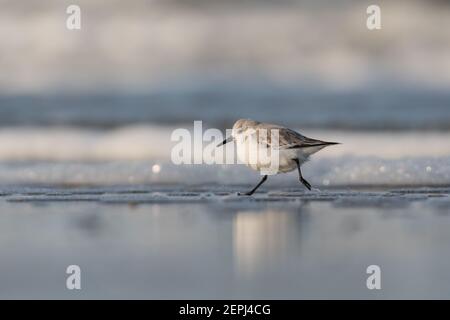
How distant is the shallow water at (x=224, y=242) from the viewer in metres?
5.02

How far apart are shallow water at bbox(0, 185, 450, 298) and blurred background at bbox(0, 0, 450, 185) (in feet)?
8.72

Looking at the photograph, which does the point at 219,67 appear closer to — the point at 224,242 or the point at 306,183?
the point at 306,183

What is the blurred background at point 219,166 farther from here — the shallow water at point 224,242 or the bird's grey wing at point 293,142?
the bird's grey wing at point 293,142

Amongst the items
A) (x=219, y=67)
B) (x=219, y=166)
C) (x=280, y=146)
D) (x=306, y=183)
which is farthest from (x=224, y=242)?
(x=219, y=67)

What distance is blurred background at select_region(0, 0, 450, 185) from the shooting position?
10875 millimetres

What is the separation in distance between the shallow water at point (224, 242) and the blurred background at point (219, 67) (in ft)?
8.72

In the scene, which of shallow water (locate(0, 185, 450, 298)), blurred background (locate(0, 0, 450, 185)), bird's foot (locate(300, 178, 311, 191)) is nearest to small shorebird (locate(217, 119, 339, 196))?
bird's foot (locate(300, 178, 311, 191))

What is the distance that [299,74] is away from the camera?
11.8 meters

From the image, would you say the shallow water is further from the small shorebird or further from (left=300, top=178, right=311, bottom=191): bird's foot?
the small shorebird

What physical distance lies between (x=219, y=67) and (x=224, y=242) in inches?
246

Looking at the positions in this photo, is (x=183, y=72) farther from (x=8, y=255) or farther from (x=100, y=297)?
(x=100, y=297)

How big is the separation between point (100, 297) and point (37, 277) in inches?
19.5

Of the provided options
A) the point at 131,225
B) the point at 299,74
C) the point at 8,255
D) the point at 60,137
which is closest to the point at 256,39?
the point at 299,74

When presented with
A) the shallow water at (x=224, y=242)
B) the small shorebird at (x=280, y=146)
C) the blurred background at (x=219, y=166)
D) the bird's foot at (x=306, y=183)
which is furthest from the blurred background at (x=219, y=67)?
the shallow water at (x=224, y=242)
